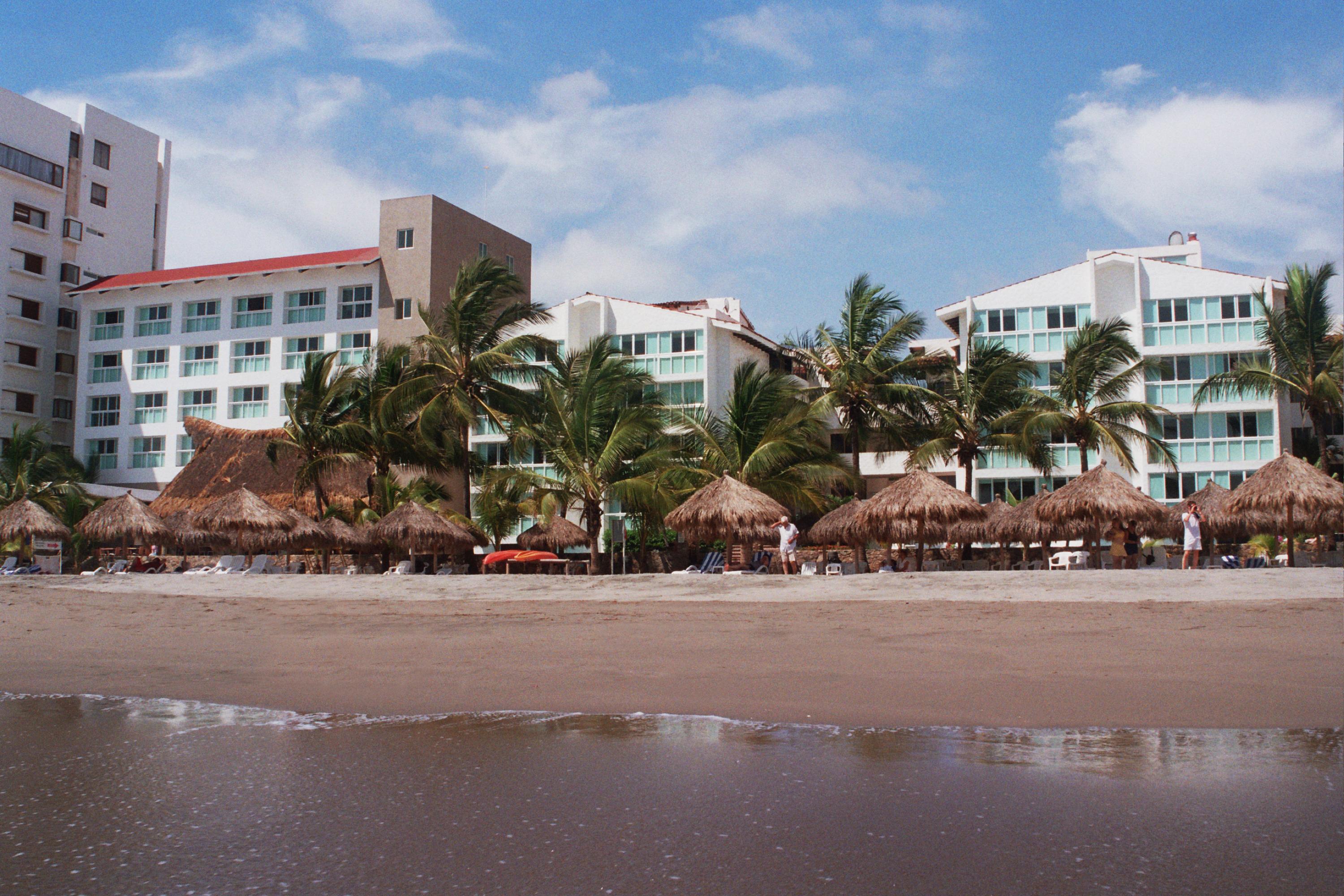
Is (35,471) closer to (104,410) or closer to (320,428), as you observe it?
(104,410)

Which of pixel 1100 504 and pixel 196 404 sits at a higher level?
pixel 196 404

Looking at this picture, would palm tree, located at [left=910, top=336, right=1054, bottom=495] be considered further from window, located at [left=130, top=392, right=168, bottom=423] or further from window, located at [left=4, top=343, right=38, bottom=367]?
window, located at [left=4, top=343, right=38, bottom=367]

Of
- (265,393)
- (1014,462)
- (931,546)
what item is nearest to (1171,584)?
(931,546)

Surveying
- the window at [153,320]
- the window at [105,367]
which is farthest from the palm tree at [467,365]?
the window at [105,367]

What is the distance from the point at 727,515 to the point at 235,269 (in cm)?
3217

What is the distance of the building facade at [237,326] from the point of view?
1737 inches

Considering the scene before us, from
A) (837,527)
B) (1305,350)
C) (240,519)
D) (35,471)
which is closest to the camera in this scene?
(837,527)

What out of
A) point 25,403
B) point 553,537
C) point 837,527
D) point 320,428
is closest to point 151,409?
point 25,403

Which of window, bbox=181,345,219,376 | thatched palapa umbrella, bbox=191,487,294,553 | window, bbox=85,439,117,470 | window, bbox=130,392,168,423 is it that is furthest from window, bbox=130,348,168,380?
thatched palapa umbrella, bbox=191,487,294,553

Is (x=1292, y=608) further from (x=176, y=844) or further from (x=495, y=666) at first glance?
(x=176, y=844)

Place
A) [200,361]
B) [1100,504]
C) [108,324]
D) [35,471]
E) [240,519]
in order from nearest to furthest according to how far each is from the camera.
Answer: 1. [1100,504]
2. [240,519]
3. [35,471]
4. [200,361]
5. [108,324]

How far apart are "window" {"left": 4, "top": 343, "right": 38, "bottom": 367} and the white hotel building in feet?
123

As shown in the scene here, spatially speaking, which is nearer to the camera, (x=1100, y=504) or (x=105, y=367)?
(x=1100, y=504)

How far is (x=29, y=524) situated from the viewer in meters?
29.0
